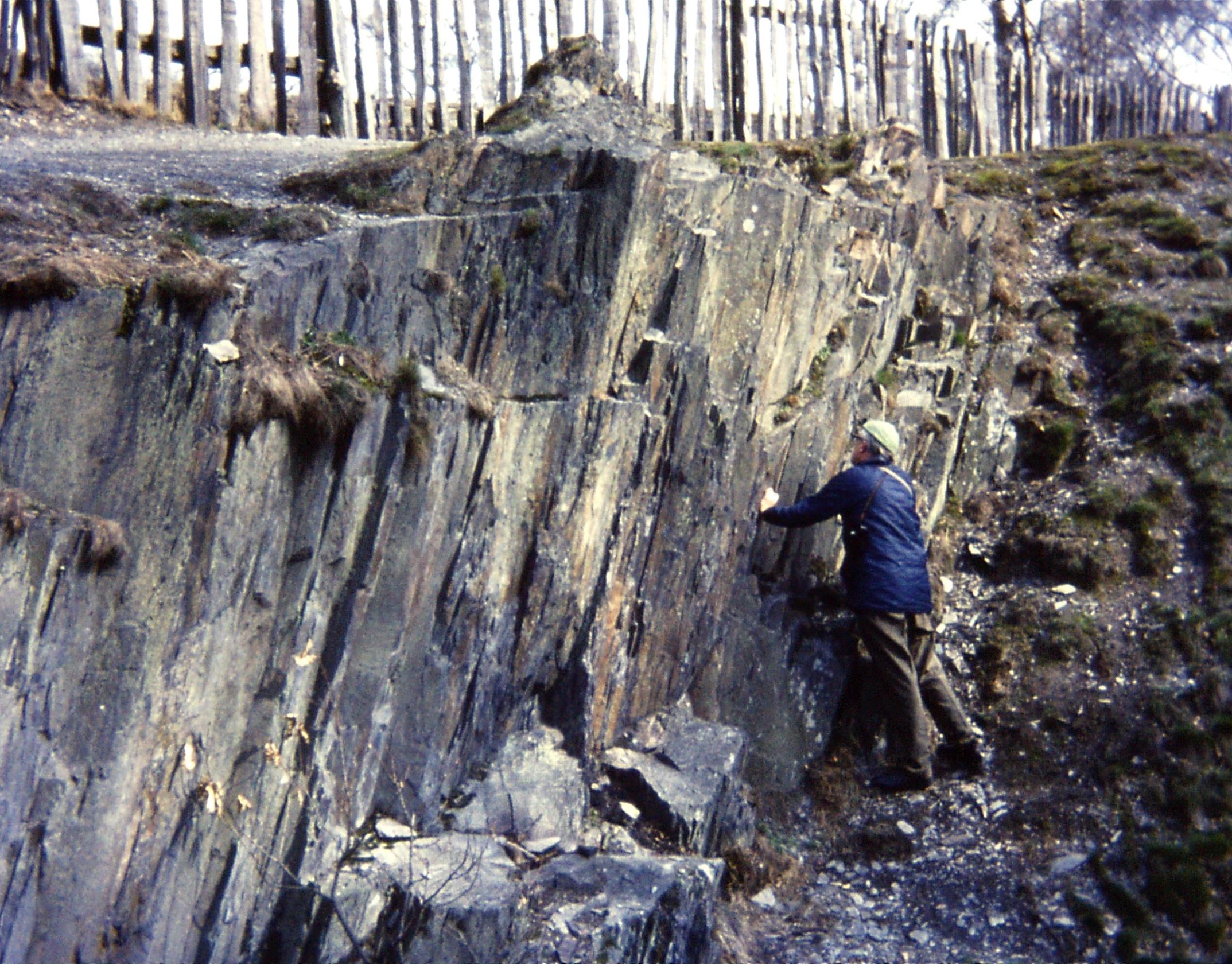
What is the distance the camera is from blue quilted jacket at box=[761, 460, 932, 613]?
8406mm

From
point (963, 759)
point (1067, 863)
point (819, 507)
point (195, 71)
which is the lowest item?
point (1067, 863)

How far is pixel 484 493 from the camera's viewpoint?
735cm

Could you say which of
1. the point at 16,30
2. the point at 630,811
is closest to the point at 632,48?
the point at 16,30

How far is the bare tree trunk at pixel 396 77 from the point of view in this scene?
11.9 meters

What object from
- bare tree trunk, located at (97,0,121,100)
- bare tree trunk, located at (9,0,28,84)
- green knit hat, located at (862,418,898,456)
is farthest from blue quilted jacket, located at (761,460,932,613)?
bare tree trunk, located at (9,0,28,84)

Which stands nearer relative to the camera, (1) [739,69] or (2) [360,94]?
(2) [360,94]

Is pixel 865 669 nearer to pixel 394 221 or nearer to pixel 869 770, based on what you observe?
pixel 869 770

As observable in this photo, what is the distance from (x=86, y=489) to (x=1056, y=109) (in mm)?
18799

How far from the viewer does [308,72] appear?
11641 millimetres

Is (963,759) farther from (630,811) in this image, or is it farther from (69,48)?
(69,48)

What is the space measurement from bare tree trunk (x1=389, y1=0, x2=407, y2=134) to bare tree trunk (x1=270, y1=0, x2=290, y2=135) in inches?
45.5

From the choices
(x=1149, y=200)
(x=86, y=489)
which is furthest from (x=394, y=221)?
(x=1149, y=200)

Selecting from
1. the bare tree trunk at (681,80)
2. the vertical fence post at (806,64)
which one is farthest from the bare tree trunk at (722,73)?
the vertical fence post at (806,64)

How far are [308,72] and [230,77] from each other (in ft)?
2.84
